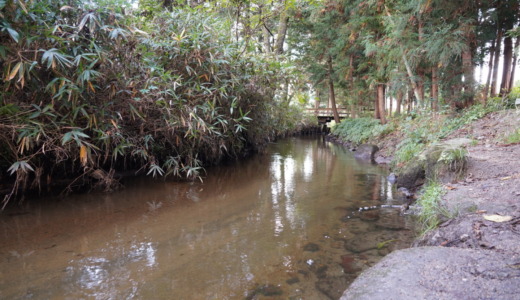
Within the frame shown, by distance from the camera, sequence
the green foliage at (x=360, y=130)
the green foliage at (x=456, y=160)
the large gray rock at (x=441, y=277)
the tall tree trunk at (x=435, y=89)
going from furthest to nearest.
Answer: the green foliage at (x=360, y=130) < the tall tree trunk at (x=435, y=89) < the green foliage at (x=456, y=160) < the large gray rock at (x=441, y=277)

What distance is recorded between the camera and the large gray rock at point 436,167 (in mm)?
4668

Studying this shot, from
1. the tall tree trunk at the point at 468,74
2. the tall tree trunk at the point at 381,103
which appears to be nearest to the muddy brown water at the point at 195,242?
the tall tree trunk at the point at 468,74

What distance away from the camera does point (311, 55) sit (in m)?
17.6

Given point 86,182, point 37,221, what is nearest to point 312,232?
point 37,221

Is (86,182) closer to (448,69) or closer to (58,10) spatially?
(58,10)

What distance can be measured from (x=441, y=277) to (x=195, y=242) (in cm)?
247

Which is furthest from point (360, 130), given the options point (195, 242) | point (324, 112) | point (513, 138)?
point (195, 242)

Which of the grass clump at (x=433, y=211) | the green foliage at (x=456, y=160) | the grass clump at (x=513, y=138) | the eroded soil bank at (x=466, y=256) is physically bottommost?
the grass clump at (x=433, y=211)

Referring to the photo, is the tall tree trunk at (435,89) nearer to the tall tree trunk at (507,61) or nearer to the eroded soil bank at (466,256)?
the tall tree trunk at (507,61)

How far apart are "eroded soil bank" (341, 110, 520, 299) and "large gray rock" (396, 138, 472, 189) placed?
0.58m

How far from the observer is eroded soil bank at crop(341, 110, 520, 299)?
5.67ft

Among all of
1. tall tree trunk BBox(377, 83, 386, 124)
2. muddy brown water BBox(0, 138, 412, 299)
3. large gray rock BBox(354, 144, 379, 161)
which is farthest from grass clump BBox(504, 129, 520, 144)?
tall tree trunk BBox(377, 83, 386, 124)

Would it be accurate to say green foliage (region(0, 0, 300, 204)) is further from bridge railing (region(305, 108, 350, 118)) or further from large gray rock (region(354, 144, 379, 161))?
bridge railing (region(305, 108, 350, 118))

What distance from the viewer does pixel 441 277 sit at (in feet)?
6.11
